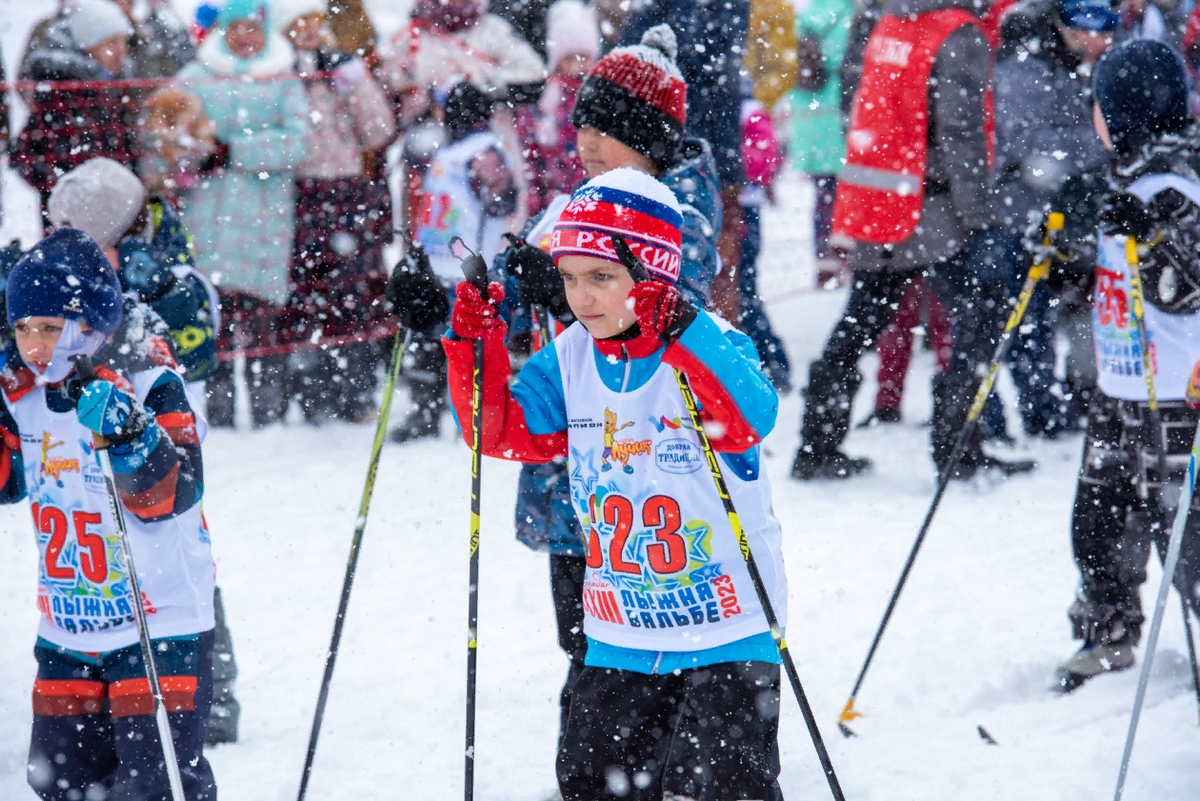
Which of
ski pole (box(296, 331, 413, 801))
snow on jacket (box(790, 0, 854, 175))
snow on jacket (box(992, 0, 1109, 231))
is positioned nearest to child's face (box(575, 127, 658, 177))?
ski pole (box(296, 331, 413, 801))

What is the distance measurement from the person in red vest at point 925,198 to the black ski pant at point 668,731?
3562 millimetres

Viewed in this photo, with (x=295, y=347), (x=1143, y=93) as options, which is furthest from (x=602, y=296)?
(x=295, y=347)

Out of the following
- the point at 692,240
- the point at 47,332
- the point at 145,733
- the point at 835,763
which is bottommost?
the point at 835,763

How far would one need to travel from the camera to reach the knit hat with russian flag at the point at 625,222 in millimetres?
2756

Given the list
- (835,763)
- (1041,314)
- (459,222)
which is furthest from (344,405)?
(835,763)

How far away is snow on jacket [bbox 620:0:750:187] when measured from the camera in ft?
21.7

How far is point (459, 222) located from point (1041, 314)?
332 centimetres

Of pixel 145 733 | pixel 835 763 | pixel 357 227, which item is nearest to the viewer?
pixel 145 733

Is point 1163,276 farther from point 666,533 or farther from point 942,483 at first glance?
point 666,533

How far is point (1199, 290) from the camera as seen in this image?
408 cm

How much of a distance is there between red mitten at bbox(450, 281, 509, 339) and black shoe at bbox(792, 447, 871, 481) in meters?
3.85

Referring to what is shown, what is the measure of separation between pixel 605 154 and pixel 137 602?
165 cm

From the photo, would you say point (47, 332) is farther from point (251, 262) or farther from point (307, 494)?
point (251, 262)

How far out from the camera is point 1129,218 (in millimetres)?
3965
